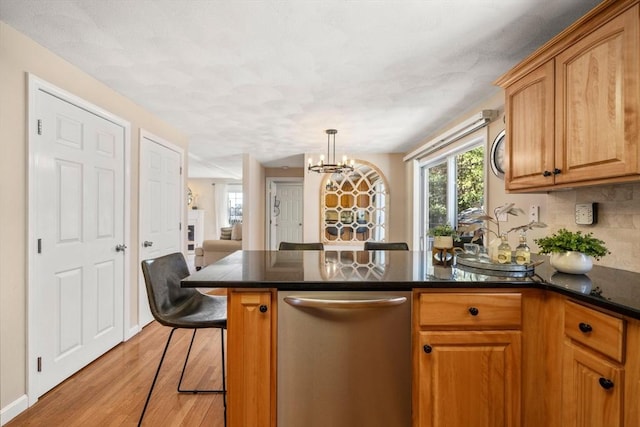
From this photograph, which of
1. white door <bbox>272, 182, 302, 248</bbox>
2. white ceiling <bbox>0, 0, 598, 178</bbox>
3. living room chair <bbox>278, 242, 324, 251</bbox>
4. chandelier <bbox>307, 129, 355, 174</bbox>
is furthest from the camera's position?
white door <bbox>272, 182, 302, 248</bbox>

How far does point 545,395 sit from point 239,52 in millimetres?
2457

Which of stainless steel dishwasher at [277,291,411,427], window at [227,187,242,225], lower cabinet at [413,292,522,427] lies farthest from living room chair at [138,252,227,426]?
window at [227,187,242,225]

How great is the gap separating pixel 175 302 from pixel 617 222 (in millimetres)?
2388

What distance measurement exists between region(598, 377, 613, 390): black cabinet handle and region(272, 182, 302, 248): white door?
7058 millimetres

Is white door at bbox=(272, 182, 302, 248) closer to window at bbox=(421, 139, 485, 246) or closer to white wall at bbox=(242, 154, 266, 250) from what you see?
white wall at bbox=(242, 154, 266, 250)

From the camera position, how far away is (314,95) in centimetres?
285

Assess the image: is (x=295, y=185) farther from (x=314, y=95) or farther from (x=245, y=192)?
(x=314, y=95)

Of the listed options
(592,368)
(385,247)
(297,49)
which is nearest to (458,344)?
(592,368)

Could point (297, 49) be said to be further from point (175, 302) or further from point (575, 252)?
point (575, 252)

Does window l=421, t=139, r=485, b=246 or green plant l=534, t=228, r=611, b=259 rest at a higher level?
window l=421, t=139, r=485, b=246

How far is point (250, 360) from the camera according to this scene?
1327 mm

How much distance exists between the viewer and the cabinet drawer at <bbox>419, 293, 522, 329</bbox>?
136 cm

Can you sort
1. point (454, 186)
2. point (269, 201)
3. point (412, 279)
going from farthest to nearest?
point (269, 201)
point (454, 186)
point (412, 279)

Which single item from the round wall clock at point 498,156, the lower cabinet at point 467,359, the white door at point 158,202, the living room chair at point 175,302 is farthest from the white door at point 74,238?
the round wall clock at point 498,156
